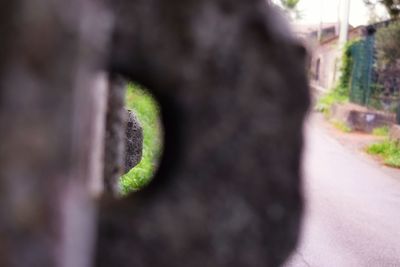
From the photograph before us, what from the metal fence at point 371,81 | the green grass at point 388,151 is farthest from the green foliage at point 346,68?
the green grass at point 388,151

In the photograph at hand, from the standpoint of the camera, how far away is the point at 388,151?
41.0ft

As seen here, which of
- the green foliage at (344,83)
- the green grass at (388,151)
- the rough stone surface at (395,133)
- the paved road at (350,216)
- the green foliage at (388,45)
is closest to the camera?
the paved road at (350,216)

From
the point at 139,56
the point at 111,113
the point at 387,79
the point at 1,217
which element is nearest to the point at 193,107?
the point at 139,56

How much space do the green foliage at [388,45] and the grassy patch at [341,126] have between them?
83.2 inches

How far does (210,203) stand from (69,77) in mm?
340

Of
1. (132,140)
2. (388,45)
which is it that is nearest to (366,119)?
(388,45)

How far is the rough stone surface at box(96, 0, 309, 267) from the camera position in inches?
37.5

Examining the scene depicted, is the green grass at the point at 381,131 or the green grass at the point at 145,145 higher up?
the green grass at the point at 145,145

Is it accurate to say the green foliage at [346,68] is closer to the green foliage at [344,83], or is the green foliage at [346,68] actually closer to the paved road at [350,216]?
the green foliage at [344,83]

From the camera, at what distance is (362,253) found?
618 cm

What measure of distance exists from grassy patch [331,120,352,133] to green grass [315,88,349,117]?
238cm

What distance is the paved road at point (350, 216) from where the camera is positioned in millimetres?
6027

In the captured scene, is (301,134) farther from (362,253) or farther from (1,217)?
(362,253)

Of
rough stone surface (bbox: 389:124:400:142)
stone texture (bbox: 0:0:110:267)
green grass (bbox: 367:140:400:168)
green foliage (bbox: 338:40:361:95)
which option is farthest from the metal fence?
stone texture (bbox: 0:0:110:267)
